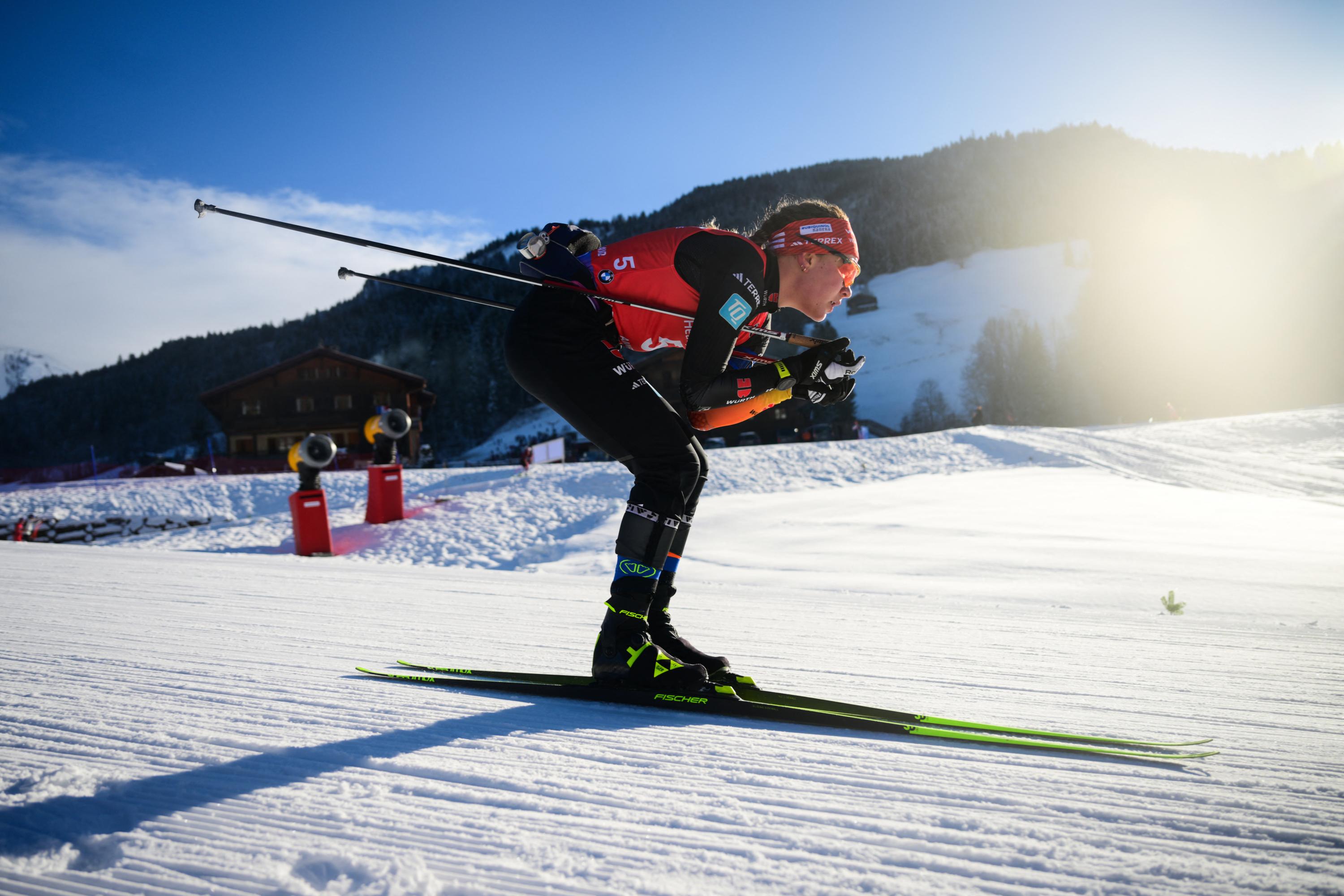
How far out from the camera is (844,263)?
2.27 m

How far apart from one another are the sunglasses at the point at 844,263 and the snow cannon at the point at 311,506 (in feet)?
26.8

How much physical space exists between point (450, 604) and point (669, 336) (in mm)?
2305

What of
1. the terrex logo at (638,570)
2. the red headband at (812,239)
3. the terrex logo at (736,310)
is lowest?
the terrex logo at (638,570)

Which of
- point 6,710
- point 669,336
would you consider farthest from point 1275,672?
point 6,710

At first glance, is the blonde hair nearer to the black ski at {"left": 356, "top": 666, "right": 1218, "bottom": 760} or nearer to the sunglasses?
the sunglasses

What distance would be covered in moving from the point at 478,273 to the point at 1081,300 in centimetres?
6945

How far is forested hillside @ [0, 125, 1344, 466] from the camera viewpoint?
4975cm

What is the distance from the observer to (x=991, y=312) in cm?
6147

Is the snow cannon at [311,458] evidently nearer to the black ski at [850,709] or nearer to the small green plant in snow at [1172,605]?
the black ski at [850,709]

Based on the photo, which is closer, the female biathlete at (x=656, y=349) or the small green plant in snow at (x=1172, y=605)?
the female biathlete at (x=656, y=349)

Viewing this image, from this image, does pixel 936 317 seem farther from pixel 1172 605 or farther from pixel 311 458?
pixel 1172 605

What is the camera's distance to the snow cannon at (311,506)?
8.77 metres

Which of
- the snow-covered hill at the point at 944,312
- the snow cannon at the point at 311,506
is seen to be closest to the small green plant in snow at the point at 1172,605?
the snow cannon at the point at 311,506

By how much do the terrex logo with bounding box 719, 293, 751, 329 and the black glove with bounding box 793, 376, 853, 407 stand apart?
31 cm
